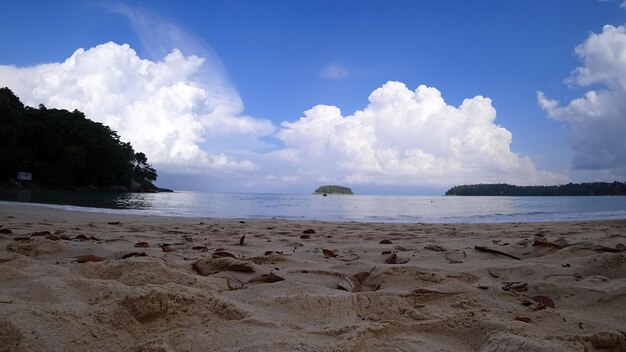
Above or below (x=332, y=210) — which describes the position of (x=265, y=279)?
above

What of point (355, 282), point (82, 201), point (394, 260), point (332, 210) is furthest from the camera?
point (332, 210)

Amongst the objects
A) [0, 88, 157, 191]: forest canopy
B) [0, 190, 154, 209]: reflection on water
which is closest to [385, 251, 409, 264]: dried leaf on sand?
[0, 190, 154, 209]: reflection on water

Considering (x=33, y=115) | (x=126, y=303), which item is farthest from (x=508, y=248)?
(x=33, y=115)

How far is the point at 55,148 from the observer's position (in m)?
52.1

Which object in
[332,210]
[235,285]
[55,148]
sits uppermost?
[55,148]

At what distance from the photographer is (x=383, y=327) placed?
1674mm

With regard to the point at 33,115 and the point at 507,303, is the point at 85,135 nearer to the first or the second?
the point at 33,115

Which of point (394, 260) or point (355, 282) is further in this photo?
point (394, 260)

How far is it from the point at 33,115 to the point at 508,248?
6531cm

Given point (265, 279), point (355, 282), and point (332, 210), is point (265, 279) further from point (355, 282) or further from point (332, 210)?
point (332, 210)

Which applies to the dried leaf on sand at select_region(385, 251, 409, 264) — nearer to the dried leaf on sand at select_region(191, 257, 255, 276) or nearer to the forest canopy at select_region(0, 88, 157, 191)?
the dried leaf on sand at select_region(191, 257, 255, 276)

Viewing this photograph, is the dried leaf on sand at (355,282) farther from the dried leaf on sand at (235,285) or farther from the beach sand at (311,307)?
the dried leaf on sand at (235,285)

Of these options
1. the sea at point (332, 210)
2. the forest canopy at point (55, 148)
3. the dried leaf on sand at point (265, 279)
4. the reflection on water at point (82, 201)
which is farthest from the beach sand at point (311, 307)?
the forest canopy at point (55, 148)

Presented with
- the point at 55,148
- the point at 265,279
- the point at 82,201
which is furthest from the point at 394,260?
the point at 55,148
